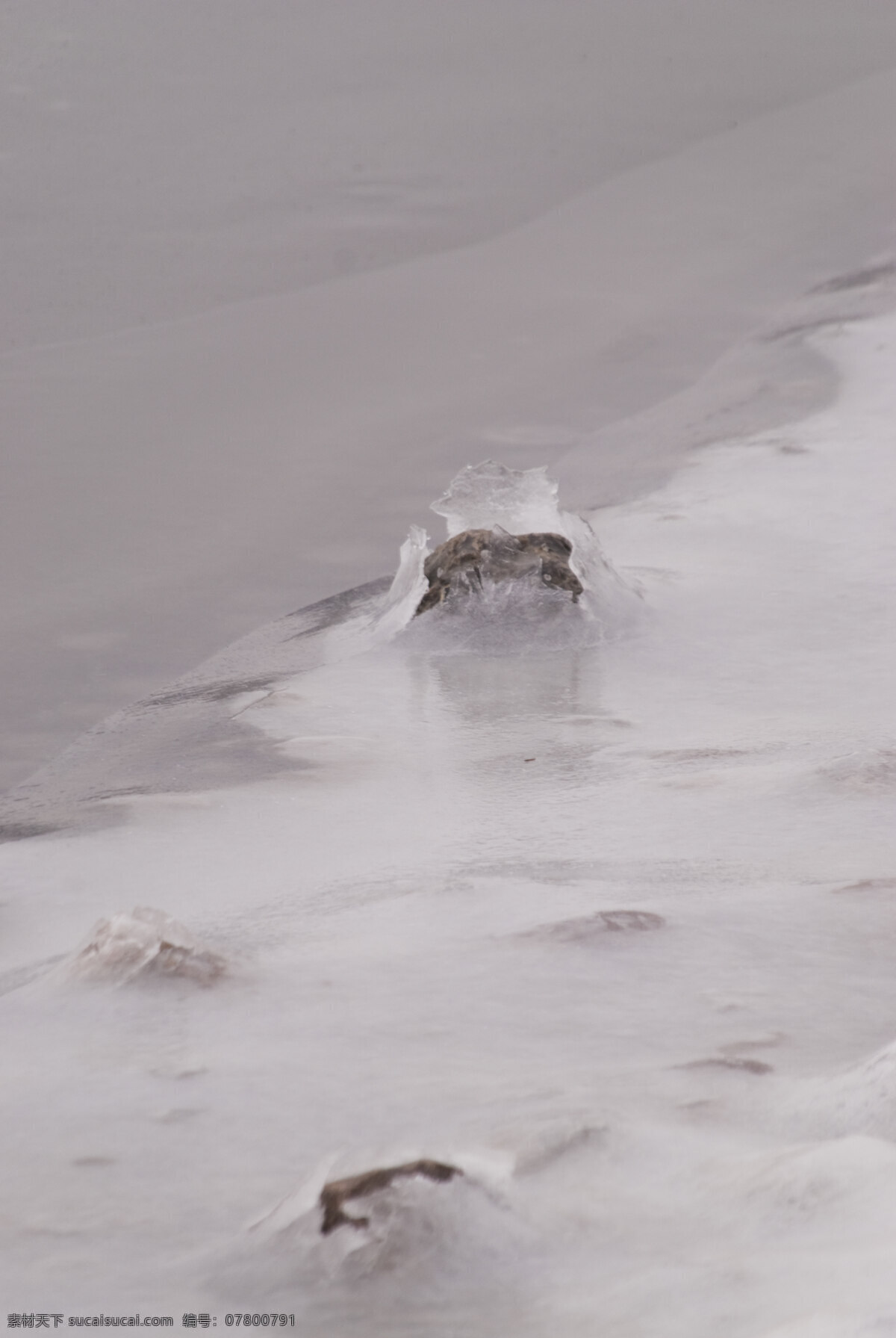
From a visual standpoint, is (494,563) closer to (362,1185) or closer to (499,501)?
(499,501)

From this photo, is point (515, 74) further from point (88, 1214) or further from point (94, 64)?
point (88, 1214)

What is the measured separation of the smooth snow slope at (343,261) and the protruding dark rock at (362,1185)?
1291mm

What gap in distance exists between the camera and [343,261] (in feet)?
14.4

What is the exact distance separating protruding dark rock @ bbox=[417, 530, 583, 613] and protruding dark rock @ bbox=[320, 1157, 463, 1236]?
1.52 meters

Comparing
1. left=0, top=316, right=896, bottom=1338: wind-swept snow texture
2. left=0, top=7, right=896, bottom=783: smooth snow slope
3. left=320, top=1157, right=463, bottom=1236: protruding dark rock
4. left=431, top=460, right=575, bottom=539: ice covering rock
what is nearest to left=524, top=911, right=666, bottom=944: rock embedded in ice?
left=0, top=316, right=896, bottom=1338: wind-swept snow texture

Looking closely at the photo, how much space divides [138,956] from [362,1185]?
437 mm

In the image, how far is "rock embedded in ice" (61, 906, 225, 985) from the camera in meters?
1.14

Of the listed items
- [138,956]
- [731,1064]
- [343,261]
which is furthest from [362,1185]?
[343,261]

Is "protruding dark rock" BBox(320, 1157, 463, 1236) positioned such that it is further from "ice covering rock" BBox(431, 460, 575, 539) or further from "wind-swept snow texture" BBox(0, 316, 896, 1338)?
"ice covering rock" BBox(431, 460, 575, 539)

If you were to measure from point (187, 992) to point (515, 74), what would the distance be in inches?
222

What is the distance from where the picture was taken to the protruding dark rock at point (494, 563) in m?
2.26

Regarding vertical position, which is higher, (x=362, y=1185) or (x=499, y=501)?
(x=499, y=501)

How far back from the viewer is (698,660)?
2.08 meters

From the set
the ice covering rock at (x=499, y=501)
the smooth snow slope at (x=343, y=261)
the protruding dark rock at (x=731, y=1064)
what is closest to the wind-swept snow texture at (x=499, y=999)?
the protruding dark rock at (x=731, y=1064)
